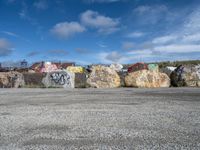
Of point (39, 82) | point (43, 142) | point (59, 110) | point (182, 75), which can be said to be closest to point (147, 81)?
point (182, 75)

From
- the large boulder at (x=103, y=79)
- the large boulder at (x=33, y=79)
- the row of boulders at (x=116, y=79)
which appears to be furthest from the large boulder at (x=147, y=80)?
the large boulder at (x=33, y=79)

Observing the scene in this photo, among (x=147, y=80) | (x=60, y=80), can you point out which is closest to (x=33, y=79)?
(x=60, y=80)

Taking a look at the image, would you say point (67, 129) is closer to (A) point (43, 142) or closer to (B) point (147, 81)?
(A) point (43, 142)

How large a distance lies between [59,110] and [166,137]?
518 cm

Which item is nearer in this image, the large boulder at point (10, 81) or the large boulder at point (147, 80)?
the large boulder at point (147, 80)

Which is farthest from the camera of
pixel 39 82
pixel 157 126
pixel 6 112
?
pixel 39 82

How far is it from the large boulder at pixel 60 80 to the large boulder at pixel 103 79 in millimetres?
1770

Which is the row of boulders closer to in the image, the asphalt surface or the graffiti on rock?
the graffiti on rock

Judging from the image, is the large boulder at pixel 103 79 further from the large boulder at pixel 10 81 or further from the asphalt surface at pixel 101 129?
the asphalt surface at pixel 101 129

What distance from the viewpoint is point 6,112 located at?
1117 centimetres

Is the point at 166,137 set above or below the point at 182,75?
below

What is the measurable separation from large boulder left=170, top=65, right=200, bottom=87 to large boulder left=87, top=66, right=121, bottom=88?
4821 mm

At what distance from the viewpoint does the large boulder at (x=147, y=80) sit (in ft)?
89.9

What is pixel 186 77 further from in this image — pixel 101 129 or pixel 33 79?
pixel 101 129
